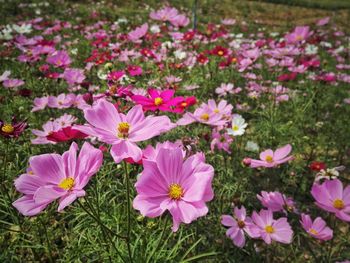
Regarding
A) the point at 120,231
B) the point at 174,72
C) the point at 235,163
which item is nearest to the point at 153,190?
the point at 120,231

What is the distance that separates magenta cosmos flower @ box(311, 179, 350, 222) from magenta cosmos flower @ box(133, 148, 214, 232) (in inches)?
26.4

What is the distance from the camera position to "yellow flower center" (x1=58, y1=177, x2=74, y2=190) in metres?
0.84

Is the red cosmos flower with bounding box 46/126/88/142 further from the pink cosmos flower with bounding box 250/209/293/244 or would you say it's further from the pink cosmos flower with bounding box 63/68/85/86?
the pink cosmos flower with bounding box 63/68/85/86

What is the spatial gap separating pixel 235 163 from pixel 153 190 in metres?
1.49

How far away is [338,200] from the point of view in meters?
1.35

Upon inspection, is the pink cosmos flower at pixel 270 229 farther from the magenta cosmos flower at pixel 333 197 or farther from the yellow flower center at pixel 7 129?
the yellow flower center at pixel 7 129

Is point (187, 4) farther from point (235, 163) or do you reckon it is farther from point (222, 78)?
point (235, 163)

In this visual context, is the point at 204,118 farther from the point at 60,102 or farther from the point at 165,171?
the point at 60,102

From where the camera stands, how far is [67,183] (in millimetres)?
856

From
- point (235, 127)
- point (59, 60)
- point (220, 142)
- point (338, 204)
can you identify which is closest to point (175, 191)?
point (338, 204)

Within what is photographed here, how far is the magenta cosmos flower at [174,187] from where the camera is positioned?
785 mm

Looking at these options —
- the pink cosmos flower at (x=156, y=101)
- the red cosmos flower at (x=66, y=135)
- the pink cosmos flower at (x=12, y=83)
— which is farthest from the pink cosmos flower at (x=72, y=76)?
the red cosmos flower at (x=66, y=135)

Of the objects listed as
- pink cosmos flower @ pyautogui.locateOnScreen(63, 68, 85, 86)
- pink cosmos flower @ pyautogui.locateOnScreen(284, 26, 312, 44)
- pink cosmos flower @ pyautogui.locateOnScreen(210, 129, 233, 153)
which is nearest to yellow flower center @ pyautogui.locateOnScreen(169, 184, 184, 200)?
pink cosmos flower @ pyautogui.locateOnScreen(210, 129, 233, 153)

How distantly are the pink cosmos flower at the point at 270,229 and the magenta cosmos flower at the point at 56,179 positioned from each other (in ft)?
2.99
